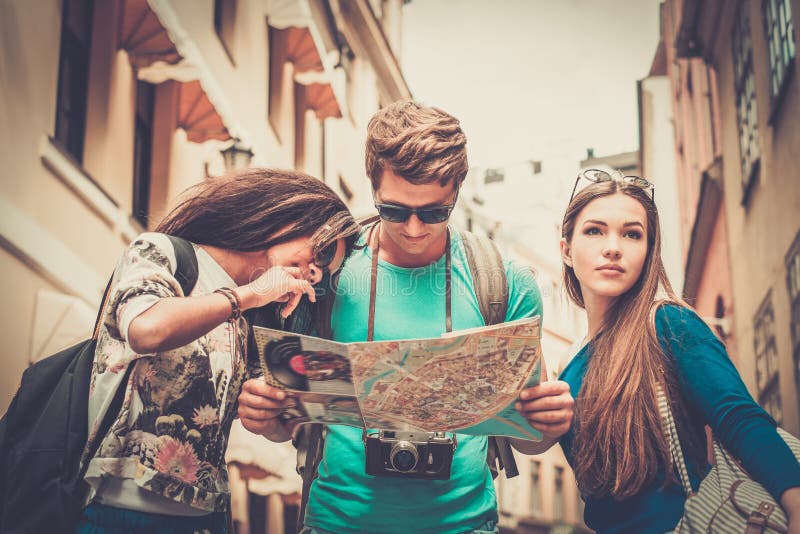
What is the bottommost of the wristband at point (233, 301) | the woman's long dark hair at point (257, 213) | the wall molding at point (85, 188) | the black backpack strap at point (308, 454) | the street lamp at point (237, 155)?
the black backpack strap at point (308, 454)

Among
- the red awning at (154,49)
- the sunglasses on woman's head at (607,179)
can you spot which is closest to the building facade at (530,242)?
the red awning at (154,49)

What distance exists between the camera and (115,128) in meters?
7.88

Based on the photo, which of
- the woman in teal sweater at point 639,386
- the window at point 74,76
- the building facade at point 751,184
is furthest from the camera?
the building facade at point 751,184

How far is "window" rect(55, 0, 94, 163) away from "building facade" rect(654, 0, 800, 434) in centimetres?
513

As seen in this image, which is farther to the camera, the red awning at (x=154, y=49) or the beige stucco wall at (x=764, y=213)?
the red awning at (x=154, y=49)

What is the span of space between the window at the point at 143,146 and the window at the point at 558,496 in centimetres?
2499

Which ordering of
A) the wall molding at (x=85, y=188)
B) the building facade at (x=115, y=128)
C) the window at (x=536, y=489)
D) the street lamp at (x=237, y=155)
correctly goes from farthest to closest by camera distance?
the window at (x=536, y=489) → the street lamp at (x=237, y=155) → the wall molding at (x=85, y=188) → the building facade at (x=115, y=128)

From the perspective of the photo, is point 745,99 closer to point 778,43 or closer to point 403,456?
point 778,43

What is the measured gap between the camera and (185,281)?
2578 mm

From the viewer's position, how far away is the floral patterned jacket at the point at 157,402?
7.83 ft

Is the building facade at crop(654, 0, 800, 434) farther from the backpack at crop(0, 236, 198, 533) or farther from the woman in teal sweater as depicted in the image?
the backpack at crop(0, 236, 198, 533)

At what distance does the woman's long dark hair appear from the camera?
279cm

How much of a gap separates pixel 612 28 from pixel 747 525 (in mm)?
7231

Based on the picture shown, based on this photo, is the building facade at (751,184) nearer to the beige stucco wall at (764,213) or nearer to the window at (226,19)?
the beige stucco wall at (764,213)
